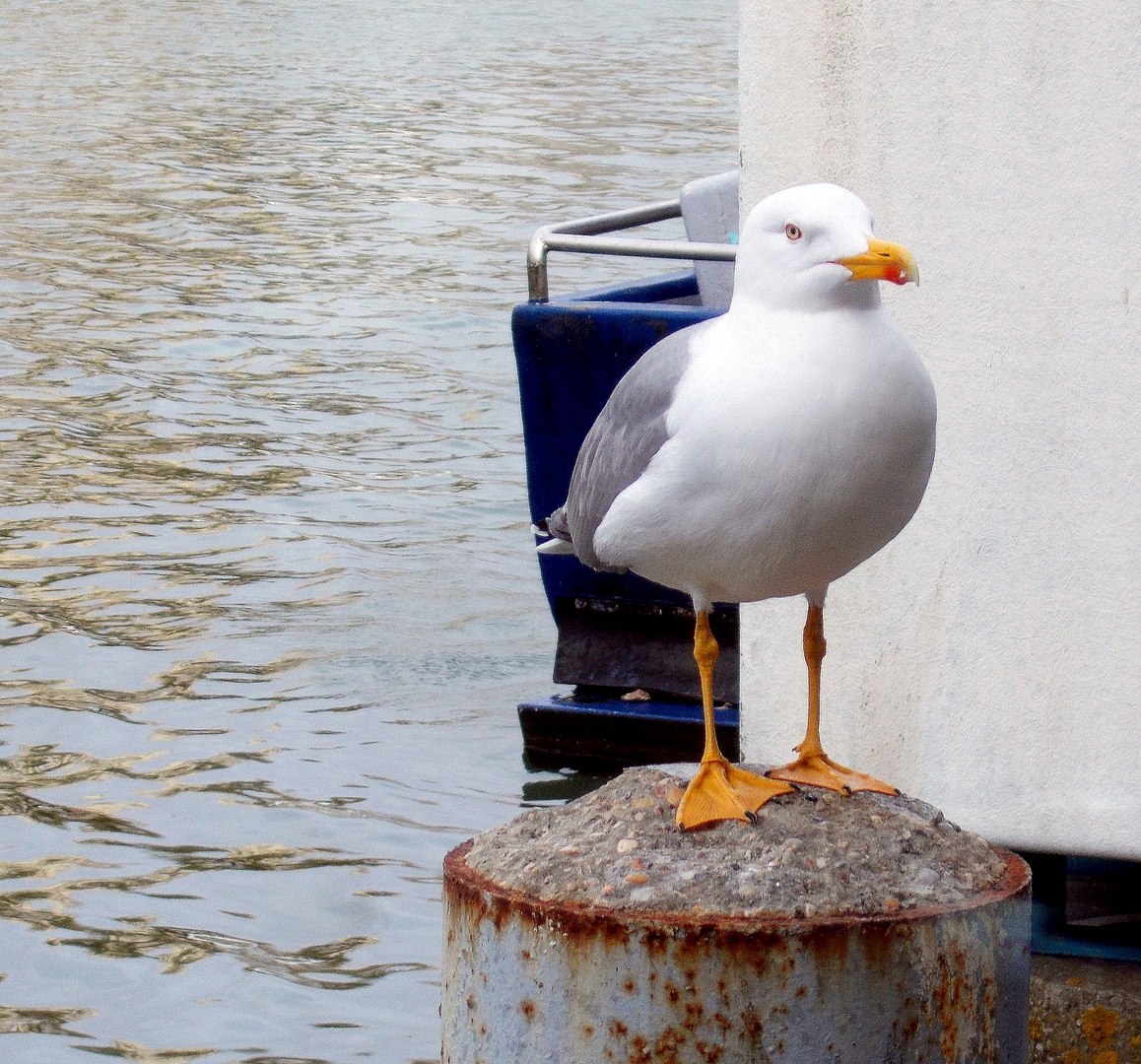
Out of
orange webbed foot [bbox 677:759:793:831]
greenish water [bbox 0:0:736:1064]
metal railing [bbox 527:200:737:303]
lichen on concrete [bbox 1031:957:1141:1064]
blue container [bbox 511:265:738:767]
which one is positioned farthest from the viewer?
blue container [bbox 511:265:738:767]

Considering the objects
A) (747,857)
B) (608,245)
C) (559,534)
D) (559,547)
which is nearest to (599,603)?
(608,245)

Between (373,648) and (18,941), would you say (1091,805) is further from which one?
(373,648)

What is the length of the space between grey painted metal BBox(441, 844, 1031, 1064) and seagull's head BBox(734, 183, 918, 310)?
88 cm

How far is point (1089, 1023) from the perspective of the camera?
411 cm

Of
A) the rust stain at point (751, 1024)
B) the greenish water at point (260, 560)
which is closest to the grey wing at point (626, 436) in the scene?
the rust stain at point (751, 1024)

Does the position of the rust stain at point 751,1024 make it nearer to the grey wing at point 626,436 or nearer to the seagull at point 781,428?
the seagull at point 781,428

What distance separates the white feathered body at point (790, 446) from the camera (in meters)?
2.79

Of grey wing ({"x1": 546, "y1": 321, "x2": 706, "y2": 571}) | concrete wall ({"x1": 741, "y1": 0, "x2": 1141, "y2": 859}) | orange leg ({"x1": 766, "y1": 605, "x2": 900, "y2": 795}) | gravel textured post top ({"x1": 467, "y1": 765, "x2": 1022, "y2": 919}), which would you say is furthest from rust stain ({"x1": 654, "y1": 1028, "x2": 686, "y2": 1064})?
concrete wall ({"x1": 741, "y1": 0, "x2": 1141, "y2": 859})

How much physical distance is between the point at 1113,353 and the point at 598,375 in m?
2.01

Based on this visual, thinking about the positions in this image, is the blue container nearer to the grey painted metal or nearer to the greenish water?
the greenish water

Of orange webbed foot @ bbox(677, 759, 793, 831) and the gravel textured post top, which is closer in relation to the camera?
the gravel textured post top

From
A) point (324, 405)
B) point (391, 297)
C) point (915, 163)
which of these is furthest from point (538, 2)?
point (915, 163)

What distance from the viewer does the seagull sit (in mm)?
2793

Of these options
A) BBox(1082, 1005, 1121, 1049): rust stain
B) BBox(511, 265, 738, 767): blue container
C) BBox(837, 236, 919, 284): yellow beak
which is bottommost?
BBox(1082, 1005, 1121, 1049): rust stain
